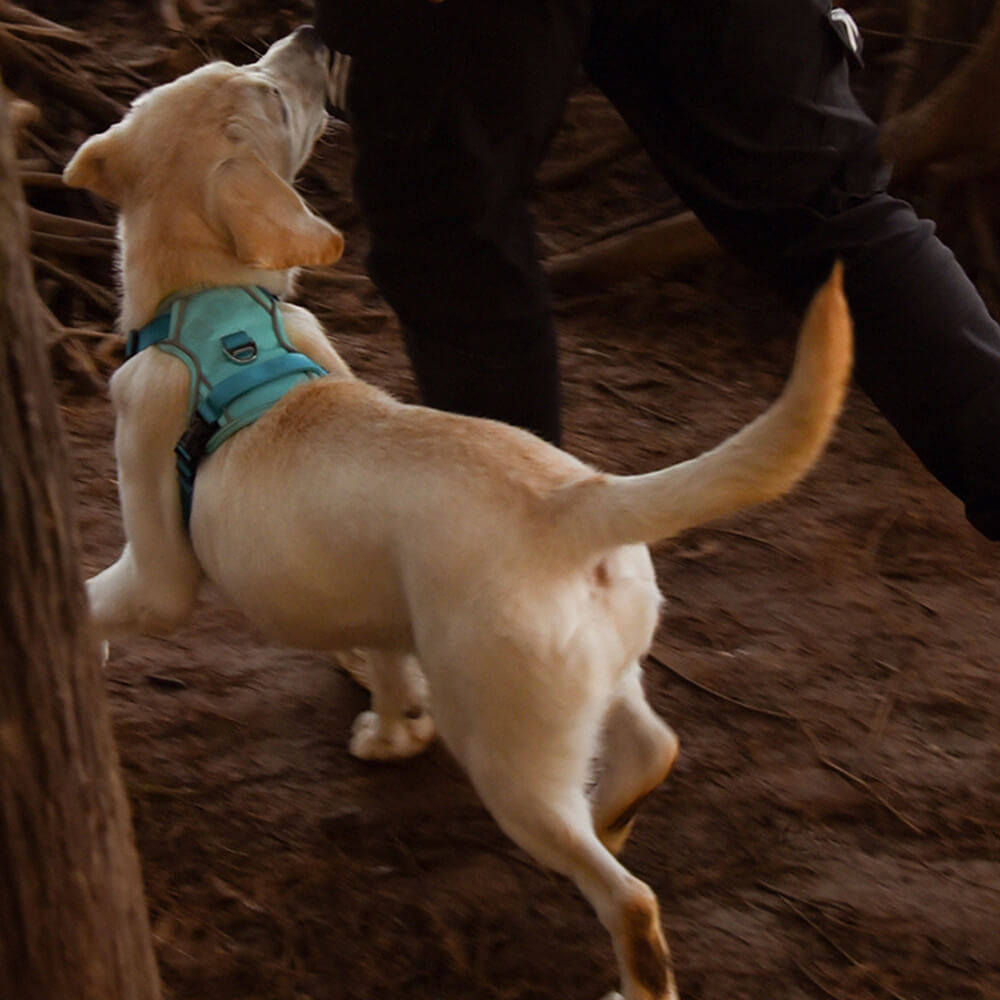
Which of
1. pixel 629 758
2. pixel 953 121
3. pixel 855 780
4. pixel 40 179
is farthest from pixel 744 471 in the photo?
pixel 40 179

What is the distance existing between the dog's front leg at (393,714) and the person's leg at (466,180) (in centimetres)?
60

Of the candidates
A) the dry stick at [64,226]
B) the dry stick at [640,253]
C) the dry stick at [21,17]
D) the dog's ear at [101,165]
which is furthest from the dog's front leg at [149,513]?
the dry stick at [21,17]

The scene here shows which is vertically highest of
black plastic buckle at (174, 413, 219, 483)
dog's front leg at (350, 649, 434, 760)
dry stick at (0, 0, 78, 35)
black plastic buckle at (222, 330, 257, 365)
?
dry stick at (0, 0, 78, 35)

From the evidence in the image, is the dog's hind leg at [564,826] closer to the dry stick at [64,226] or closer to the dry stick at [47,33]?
the dry stick at [64,226]

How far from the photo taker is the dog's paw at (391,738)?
2.67 m

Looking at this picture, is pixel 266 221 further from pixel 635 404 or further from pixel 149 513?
pixel 635 404

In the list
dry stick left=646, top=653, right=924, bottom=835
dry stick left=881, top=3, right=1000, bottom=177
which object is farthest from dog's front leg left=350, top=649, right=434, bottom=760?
dry stick left=881, top=3, right=1000, bottom=177

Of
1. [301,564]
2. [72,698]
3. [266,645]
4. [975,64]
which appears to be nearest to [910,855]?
[301,564]

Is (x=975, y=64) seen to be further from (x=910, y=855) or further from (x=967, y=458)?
(x=910, y=855)

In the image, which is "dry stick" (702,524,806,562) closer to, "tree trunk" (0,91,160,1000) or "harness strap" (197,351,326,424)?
"harness strap" (197,351,326,424)

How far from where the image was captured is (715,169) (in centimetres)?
247

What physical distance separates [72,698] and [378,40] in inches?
56.6

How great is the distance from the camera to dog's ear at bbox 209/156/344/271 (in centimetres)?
236

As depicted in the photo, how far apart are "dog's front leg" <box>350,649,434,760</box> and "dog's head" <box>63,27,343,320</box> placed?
836mm
